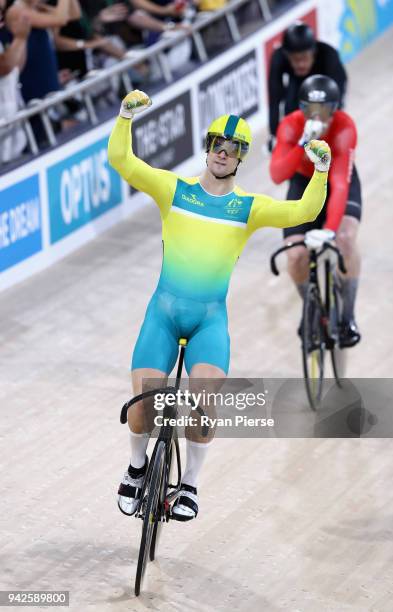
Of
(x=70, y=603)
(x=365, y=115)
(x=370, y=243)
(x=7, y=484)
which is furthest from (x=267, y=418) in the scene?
(x=365, y=115)

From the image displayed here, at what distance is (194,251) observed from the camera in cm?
585

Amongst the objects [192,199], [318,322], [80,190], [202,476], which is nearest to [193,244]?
[192,199]

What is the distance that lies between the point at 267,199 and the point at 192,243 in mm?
429

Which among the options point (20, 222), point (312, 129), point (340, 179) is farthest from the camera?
point (20, 222)

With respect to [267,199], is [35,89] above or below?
below

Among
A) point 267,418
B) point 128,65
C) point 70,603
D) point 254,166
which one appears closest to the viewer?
point 70,603

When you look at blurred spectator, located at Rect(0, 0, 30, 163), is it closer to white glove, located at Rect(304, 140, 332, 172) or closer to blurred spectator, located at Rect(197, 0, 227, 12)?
blurred spectator, located at Rect(197, 0, 227, 12)

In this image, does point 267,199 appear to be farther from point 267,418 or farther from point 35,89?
point 35,89

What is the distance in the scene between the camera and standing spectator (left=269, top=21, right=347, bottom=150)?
346 inches

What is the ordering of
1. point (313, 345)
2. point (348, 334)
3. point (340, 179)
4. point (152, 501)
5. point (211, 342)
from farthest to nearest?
1. point (348, 334)
2. point (313, 345)
3. point (340, 179)
4. point (211, 342)
5. point (152, 501)

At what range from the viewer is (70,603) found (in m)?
5.74

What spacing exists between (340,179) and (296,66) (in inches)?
68.9

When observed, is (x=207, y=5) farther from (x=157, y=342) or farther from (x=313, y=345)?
(x=157, y=342)

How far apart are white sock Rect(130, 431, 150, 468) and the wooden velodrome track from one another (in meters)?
0.58
